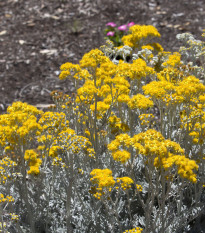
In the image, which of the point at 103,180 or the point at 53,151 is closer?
the point at 103,180

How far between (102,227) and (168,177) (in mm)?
1287

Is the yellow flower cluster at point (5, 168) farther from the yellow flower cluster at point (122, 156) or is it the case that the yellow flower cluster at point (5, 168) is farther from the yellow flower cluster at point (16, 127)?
the yellow flower cluster at point (122, 156)

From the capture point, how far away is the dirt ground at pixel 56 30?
7801 millimetres

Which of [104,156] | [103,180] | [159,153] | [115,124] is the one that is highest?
[159,153]

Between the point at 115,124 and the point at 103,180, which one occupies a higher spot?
the point at 103,180

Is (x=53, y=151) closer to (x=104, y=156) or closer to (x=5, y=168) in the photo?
(x=5, y=168)

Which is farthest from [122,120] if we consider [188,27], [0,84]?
[188,27]

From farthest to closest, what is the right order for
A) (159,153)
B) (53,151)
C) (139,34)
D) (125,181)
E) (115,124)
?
(139,34)
(115,124)
(53,151)
(125,181)
(159,153)

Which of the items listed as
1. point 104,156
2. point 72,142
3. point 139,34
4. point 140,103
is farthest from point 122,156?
point 139,34

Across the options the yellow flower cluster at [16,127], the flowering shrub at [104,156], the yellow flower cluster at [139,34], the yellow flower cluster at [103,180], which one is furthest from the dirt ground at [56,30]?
the yellow flower cluster at [103,180]

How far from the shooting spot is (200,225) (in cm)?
395

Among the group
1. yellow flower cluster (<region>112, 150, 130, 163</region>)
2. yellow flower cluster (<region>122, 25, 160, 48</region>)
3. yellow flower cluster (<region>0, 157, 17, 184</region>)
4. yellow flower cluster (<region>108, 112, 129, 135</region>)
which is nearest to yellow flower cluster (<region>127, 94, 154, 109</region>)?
yellow flower cluster (<region>108, 112, 129, 135</region>)

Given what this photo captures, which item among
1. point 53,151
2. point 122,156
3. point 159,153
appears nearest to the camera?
point 159,153

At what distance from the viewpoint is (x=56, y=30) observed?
9672 millimetres
